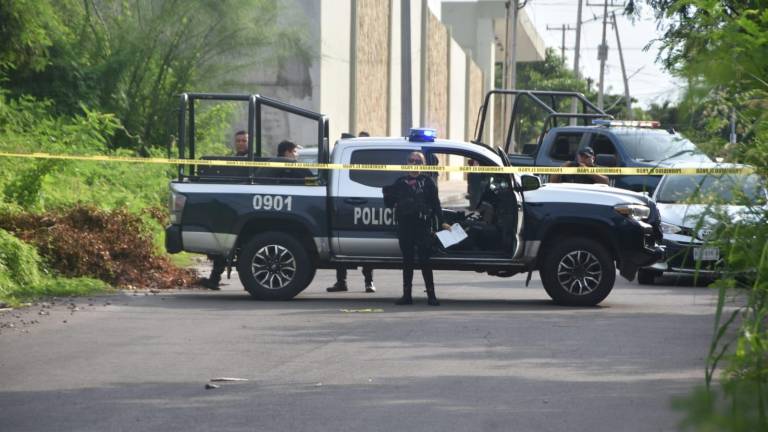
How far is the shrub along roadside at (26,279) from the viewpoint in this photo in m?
14.5

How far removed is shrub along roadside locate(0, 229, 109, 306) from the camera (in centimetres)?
1452

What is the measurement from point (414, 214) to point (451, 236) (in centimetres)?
62

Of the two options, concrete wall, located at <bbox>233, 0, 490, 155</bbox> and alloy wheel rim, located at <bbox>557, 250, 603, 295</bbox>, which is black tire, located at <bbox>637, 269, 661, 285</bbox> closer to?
alloy wheel rim, located at <bbox>557, 250, 603, 295</bbox>

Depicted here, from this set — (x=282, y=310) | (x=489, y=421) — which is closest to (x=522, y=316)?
(x=282, y=310)

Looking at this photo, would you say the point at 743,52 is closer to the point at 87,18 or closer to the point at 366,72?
the point at 87,18

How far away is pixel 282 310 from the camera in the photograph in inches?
554

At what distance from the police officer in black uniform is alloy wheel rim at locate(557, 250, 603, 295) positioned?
4.89ft

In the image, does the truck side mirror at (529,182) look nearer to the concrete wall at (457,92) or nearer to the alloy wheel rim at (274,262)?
the alloy wheel rim at (274,262)

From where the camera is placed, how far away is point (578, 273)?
14812mm

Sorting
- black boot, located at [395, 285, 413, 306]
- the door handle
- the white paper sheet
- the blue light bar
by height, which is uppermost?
the blue light bar

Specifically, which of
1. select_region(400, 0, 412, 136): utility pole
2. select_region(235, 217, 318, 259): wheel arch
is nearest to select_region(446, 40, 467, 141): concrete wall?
select_region(400, 0, 412, 136): utility pole

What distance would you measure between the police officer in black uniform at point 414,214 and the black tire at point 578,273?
137cm

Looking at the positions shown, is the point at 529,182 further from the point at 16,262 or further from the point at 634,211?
the point at 16,262

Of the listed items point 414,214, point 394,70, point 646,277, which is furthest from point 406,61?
point 394,70
